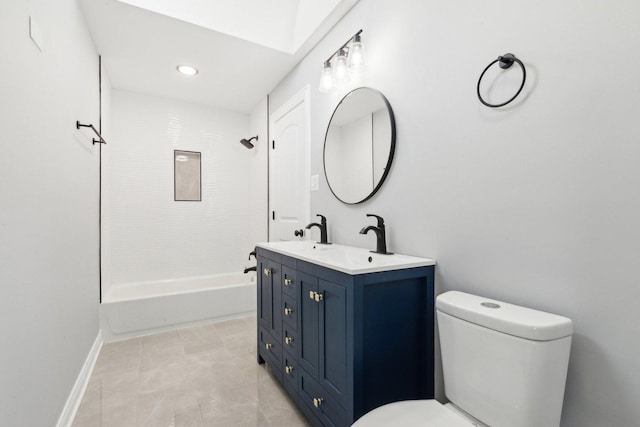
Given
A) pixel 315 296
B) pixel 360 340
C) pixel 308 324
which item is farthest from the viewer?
pixel 308 324

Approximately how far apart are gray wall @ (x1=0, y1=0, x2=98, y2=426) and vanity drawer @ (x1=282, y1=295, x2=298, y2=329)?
1119 millimetres

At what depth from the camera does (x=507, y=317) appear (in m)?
0.92

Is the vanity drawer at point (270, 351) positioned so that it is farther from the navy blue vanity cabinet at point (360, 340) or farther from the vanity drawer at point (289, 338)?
the navy blue vanity cabinet at point (360, 340)

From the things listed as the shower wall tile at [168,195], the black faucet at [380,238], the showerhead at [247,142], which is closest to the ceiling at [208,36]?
the shower wall tile at [168,195]

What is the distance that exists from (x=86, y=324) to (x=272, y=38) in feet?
8.61

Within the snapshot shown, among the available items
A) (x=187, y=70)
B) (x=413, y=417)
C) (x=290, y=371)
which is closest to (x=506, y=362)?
(x=413, y=417)

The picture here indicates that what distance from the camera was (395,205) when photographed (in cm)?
163

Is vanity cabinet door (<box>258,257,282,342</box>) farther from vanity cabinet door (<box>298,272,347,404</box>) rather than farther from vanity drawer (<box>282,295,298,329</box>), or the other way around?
vanity cabinet door (<box>298,272,347,404</box>)

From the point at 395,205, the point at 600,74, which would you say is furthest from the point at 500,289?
the point at 600,74

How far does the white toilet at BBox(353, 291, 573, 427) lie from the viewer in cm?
86

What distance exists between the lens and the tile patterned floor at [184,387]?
5.40 feet

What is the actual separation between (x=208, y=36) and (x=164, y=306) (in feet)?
8.02

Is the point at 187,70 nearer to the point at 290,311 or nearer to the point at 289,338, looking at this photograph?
the point at 290,311

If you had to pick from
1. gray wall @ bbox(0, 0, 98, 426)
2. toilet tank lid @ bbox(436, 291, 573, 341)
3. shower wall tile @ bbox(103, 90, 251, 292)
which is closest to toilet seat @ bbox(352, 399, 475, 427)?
toilet tank lid @ bbox(436, 291, 573, 341)
